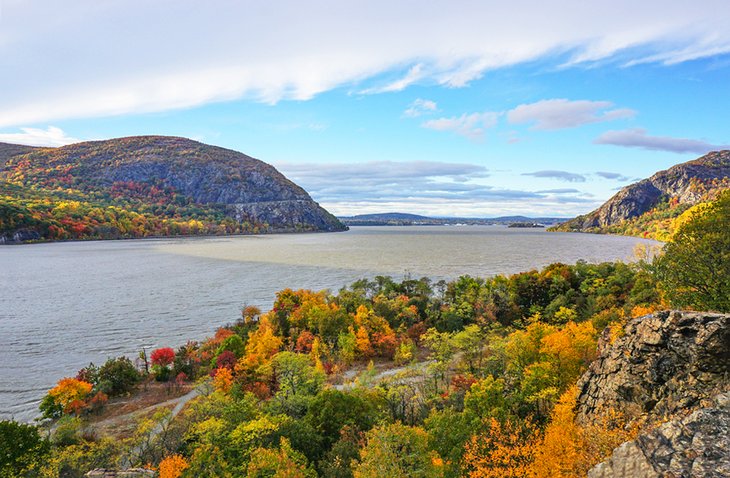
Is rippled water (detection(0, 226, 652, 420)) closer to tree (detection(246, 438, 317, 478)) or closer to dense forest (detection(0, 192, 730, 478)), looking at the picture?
dense forest (detection(0, 192, 730, 478))

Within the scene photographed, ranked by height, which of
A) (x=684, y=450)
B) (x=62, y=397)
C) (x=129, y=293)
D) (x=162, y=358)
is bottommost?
(x=62, y=397)

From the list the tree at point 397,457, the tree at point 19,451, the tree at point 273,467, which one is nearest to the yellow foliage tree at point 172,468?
the tree at point 273,467

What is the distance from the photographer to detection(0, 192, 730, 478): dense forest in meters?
23.7

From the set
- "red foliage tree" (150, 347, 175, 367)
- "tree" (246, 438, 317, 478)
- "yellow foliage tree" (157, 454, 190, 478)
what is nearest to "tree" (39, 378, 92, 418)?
"red foliage tree" (150, 347, 175, 367)

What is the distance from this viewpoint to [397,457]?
2303 cm

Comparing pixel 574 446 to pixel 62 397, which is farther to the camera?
pixel 62 397

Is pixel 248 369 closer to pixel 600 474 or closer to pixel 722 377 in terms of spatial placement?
pixel 600 474

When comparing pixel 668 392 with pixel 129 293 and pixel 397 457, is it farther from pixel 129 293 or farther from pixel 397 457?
pixel 129 293

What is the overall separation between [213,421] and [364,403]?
40.8 ft

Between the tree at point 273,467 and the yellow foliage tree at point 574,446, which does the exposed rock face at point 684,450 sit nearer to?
the yellow foliage tree at point 574,446

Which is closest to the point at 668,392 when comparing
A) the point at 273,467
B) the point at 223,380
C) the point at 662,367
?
the point at 662,367

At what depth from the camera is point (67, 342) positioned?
191 feet

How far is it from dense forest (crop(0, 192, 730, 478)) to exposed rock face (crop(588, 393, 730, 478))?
6.22 metres

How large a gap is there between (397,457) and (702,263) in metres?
27.8
